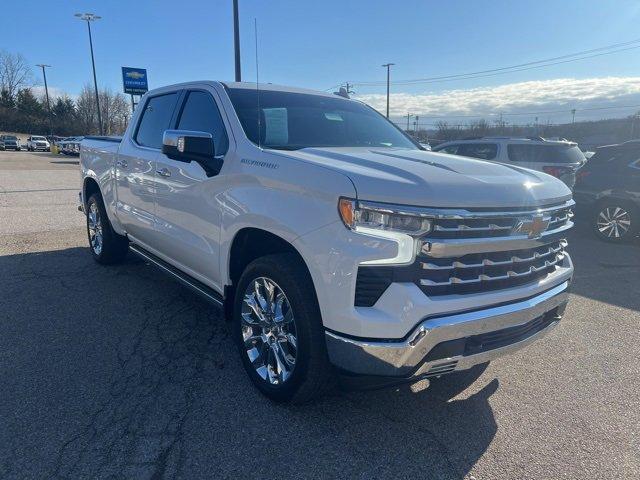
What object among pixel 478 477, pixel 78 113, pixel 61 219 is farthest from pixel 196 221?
pixel 78 113

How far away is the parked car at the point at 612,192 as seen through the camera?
779 centimetres

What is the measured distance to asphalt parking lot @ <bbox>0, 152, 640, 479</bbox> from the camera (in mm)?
2457

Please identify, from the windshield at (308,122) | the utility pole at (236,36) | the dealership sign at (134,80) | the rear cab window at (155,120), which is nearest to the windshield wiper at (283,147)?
the windshield at (308,122)

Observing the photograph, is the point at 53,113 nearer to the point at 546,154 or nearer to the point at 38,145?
the point at 38,145

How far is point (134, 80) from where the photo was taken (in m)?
27.0

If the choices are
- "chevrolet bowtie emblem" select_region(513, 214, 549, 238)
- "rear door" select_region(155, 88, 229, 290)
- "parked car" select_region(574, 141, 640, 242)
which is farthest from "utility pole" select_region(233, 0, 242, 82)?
"chevrolet bowtie emblem" select_region(513, 214, 549, 238)

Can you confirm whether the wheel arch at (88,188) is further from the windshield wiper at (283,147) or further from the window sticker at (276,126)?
the windshield wiper at (283,147)

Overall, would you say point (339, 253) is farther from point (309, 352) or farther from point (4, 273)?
point (4, 273)

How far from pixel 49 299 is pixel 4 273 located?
1337mm

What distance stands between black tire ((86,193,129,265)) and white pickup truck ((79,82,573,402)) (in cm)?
213

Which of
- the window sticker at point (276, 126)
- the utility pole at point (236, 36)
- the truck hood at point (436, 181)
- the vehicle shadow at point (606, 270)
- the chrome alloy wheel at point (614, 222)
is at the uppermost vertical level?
the utility pole at point (236, 36)

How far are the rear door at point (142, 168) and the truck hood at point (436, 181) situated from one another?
1.91m

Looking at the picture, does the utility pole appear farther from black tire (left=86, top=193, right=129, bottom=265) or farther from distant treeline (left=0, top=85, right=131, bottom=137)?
distant treeline (left=0, top=85, right=131, bottom=137)

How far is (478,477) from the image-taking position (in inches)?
94.2
